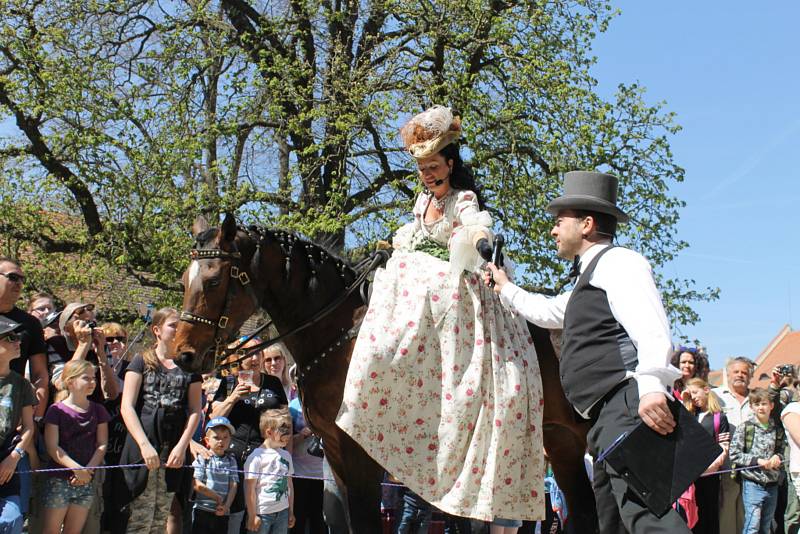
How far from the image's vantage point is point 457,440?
16.6 feet

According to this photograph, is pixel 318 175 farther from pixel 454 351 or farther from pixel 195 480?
pixel 454 351

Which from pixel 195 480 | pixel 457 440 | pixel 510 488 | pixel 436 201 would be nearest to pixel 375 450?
pixel 457 440

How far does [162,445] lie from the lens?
7.12m

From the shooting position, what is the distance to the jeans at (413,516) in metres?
8.85

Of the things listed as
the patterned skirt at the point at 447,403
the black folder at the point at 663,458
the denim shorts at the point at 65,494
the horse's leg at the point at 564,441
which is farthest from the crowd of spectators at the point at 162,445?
the black folder at the point at 663,458

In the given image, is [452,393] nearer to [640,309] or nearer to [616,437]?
[616,437]

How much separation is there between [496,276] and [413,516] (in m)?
4.80

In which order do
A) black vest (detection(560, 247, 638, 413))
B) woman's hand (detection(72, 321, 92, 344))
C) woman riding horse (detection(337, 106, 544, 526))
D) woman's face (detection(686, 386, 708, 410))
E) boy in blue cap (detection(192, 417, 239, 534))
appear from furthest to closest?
woman's face (detection(686, 386, 708, 410)), boy in blue cap (detection(192, 417, 239, 534)), woman's hand (detection(72, 321, 92, 344)), woman riding horse (detection(337, 106, 544, 526)), black vest (detection(560, 247, 638, 413))

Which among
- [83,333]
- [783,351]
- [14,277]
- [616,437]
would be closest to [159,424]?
[83,333]

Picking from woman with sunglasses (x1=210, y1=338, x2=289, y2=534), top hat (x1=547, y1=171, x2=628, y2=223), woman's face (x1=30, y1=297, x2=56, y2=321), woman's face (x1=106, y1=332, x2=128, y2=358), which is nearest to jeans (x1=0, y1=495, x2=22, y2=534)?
woman with sunglasses (x1=210, y1=338, x2=289, y2=534)

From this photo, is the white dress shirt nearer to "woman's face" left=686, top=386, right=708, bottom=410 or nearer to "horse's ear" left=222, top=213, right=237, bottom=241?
"horse's ear" left=222, top=213, right=237, bottom=241

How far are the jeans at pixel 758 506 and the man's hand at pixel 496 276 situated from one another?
6473mm

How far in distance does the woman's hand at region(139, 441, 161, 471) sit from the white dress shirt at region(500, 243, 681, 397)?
3.83 meters

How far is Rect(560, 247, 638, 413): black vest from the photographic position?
13.0ft
